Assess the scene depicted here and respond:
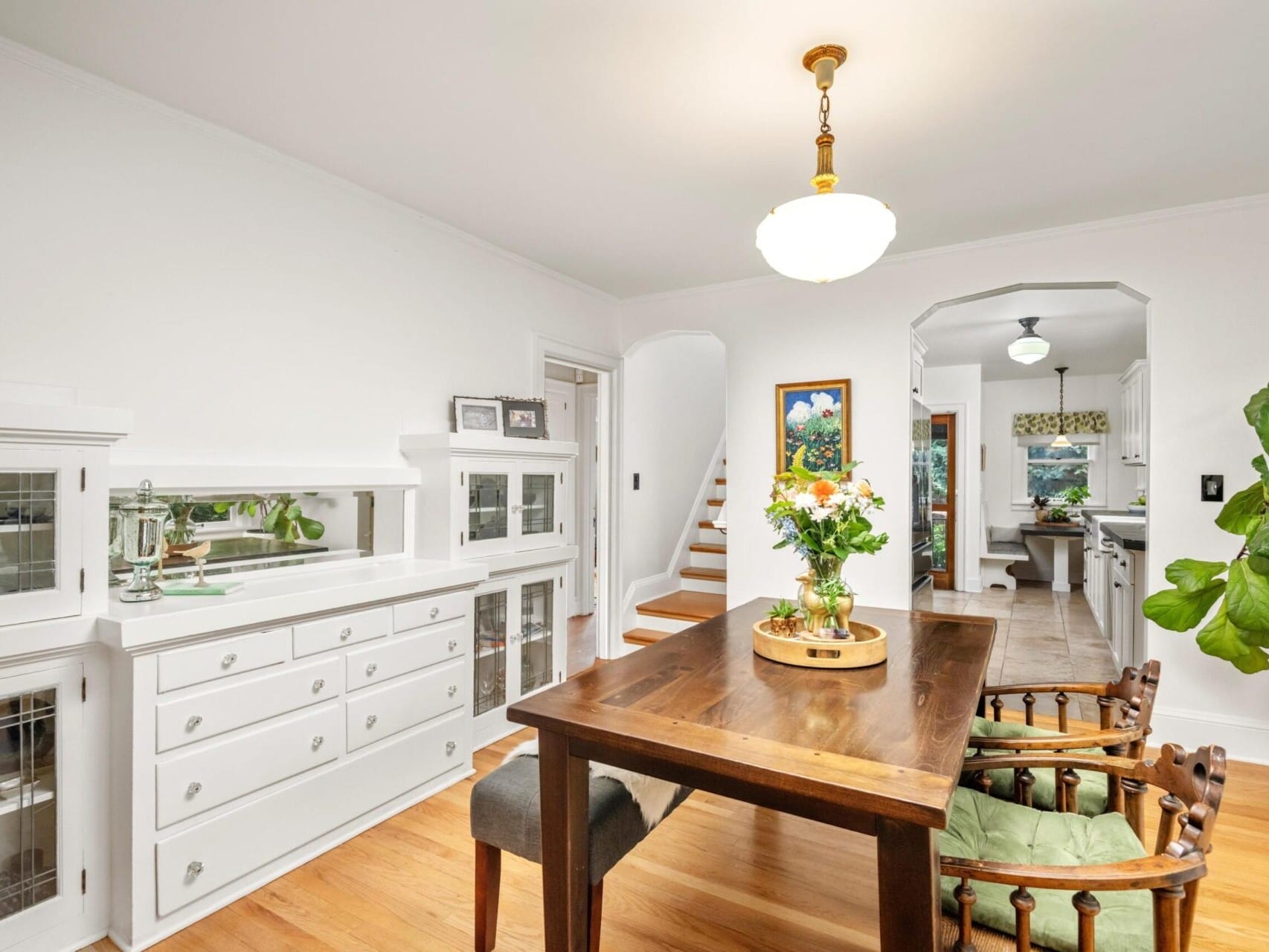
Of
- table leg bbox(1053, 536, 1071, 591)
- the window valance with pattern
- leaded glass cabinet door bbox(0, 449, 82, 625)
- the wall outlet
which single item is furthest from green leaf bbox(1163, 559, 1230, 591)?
the window valance with pattern

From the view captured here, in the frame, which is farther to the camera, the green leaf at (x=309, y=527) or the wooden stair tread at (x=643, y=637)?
the wooden stair tread at (x=643, y=637)

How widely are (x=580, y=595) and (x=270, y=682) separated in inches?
168

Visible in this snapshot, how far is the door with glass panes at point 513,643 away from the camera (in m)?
3.28

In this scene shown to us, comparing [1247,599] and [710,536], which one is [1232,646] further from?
[710,536]

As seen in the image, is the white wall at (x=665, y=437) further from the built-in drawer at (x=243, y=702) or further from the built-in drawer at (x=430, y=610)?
the built-in drawer at (x=243, y=702)

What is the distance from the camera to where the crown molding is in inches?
80.4

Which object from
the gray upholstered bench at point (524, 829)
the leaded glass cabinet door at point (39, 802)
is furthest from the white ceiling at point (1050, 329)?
the leaded glass cabinet door at point (39, 802)

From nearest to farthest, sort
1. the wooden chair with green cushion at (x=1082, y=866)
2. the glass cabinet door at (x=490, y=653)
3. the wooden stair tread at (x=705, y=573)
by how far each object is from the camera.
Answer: the wooden chair with green cushion at (x=1082, y=866) < the glass cabinet door at (x=490, y=653) < the wooden stair tread at (x=705, y=573)

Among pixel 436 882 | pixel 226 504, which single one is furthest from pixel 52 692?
pixel 436 882

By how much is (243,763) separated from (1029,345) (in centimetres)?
555

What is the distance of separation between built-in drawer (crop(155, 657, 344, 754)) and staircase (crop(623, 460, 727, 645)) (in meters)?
2.27

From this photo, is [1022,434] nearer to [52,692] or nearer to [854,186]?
[854,186]

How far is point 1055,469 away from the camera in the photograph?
801 cm

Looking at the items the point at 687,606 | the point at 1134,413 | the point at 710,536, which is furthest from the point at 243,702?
the point at 1134,413
